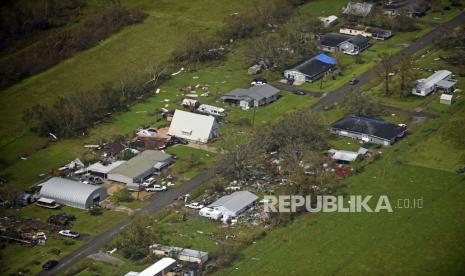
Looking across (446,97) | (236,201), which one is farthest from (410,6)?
(236,201)

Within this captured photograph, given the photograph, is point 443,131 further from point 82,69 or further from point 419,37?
point 82,69

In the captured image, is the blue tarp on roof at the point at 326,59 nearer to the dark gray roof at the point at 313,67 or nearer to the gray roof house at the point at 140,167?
the dark gray roof at the point at 313,67

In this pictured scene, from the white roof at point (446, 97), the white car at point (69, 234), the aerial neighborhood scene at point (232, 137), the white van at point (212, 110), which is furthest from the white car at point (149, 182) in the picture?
the white roof at point (446, 97)

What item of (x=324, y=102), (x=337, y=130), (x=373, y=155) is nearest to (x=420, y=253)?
(x=373, y=155)

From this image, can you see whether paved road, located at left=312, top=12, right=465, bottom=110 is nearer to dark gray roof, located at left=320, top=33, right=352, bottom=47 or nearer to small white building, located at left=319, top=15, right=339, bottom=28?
dark gray roof, located at left=320, top=33, right=352, bottom=47

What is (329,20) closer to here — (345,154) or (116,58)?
(116,58)

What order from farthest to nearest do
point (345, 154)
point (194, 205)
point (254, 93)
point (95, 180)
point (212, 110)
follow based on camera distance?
point (254, 93) → point (212, 110) → point (345, 154) → point (95, 180) → point (194, 205)

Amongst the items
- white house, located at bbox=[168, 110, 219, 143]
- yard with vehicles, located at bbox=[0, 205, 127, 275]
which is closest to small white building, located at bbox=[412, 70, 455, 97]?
white house, located at bbox=[168, 110, 219, 143]

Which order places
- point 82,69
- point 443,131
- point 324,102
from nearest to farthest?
point 443,131 → point 324,102 → point 82,69
